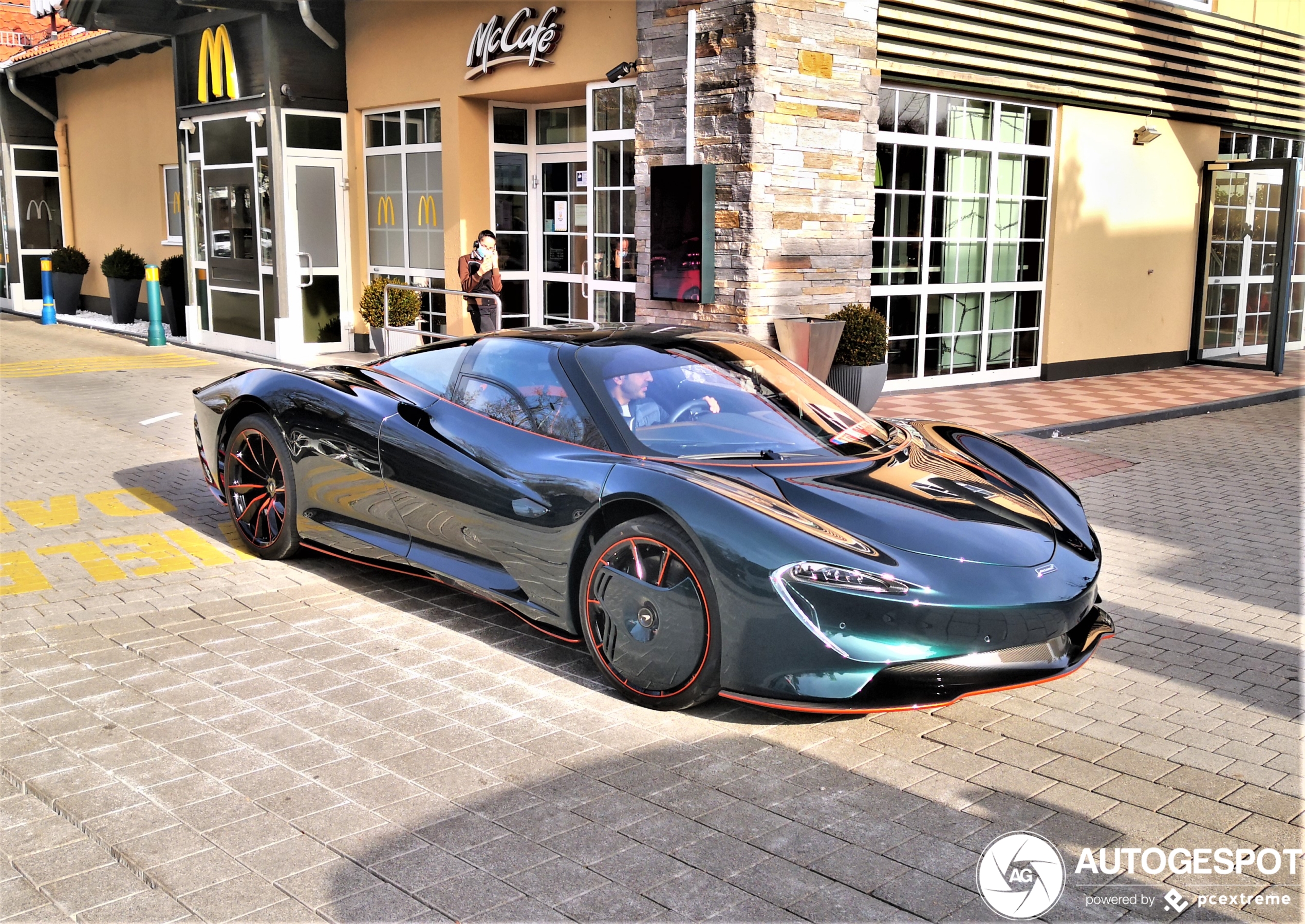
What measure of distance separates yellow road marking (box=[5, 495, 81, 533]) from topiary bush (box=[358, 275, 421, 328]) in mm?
6002

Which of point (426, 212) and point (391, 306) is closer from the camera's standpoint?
point (391, 306)

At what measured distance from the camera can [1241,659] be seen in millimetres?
4918

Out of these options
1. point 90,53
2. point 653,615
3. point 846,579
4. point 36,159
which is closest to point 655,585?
point 653,615

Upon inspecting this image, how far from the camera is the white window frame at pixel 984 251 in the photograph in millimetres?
12344

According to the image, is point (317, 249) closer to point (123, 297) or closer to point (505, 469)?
point (123, 297)

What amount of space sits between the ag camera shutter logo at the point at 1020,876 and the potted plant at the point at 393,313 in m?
10.5

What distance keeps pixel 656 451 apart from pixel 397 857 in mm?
1841

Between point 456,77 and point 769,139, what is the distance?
484 cm

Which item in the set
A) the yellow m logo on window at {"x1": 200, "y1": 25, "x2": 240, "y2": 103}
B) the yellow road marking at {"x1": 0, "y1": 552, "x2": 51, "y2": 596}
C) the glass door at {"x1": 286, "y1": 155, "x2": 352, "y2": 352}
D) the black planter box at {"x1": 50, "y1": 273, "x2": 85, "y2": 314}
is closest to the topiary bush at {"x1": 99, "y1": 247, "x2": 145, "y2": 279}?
the black planter box at {"x1": 50, "y1": 273, "x2": 85, "y2": 314}

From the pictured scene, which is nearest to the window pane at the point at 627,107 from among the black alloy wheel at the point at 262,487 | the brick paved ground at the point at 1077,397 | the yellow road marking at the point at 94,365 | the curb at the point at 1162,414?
the brick paved ground at the point at 1077,397

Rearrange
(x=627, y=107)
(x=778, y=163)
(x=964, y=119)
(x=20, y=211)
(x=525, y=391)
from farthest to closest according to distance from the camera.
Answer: (x=20, y=211), (x=964, y=119), (x=627, y=107), (x=778, y=163), (x=525, y=391)

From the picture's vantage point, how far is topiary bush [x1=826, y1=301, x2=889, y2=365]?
10648 millimetres

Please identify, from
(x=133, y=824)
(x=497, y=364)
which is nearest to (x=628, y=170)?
(x=497, y=364)

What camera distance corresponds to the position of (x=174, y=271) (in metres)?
18.3
